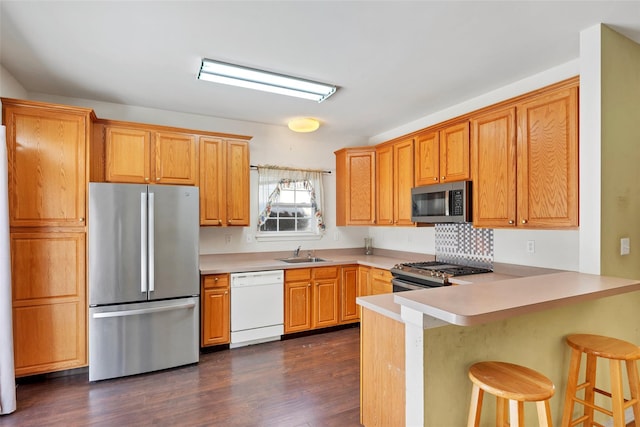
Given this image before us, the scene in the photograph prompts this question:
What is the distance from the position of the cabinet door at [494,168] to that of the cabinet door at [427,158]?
44 cm

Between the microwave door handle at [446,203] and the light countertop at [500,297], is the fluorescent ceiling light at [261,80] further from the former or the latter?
the light countertop at [500,297]

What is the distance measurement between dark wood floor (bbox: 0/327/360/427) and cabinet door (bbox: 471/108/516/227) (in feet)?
5.91

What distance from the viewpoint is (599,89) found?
2.12 m

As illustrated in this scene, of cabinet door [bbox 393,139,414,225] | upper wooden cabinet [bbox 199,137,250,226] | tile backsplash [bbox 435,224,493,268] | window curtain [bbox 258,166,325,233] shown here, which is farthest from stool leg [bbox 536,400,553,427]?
window curtain [bbox 258,166,325,233]

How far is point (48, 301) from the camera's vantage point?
2.82 m

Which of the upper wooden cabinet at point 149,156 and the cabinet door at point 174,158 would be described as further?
the cabinet door at point 174,158

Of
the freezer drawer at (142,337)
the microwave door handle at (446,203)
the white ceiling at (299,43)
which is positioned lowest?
the freezer drawer at (142,337)

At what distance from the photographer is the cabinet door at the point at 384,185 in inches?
161

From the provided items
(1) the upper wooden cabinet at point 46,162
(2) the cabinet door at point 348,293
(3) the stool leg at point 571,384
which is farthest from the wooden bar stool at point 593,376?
(1) the upper wooden cabinet at point 46,162

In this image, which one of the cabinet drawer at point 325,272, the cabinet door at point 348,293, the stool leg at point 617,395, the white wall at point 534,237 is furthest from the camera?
the cabinet door at point 348,293

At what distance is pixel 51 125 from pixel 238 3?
80.7 inches

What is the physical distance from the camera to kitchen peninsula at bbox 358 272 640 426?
1.56m

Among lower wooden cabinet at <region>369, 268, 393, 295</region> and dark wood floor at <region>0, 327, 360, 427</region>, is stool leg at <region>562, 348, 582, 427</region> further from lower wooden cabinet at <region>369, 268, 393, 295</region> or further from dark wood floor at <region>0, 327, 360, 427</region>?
lower wooden cabinet at <region>369, 268, 393, 295</region>

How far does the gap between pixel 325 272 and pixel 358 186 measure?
1.22 meters
